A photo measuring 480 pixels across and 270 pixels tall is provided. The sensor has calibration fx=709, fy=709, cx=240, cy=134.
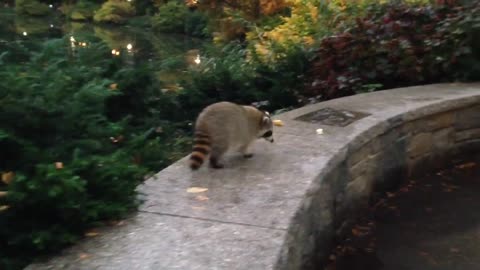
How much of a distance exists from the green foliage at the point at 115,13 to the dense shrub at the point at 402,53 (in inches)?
1670

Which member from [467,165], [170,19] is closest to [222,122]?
[467,165]

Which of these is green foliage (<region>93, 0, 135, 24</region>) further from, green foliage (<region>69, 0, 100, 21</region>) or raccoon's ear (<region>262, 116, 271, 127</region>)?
raccoon's ear (<region>262, 116, 271, 127</region>)

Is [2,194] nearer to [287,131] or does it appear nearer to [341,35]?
[287,131]

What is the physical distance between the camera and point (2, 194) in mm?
3414

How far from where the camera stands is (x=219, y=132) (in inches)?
198

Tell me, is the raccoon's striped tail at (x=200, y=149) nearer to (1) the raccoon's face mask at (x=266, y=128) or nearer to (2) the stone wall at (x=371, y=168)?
(1) the raccoon's face mask at (x=266, y=128)

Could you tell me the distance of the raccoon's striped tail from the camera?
16.2 ft

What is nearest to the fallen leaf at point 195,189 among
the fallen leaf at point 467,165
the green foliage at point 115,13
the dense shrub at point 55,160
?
the dense shrub at point 55,160

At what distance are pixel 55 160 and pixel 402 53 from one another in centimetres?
499

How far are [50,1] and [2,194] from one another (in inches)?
1784

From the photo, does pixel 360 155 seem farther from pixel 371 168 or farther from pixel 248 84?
pixel 248 84

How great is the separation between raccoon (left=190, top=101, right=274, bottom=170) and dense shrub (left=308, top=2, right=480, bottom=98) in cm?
276

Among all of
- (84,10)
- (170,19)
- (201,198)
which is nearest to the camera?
(201,198)

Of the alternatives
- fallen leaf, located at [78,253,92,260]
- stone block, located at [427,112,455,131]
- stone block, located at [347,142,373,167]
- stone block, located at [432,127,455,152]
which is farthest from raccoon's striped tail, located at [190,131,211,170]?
stone block, located at [432,127,455,152]
